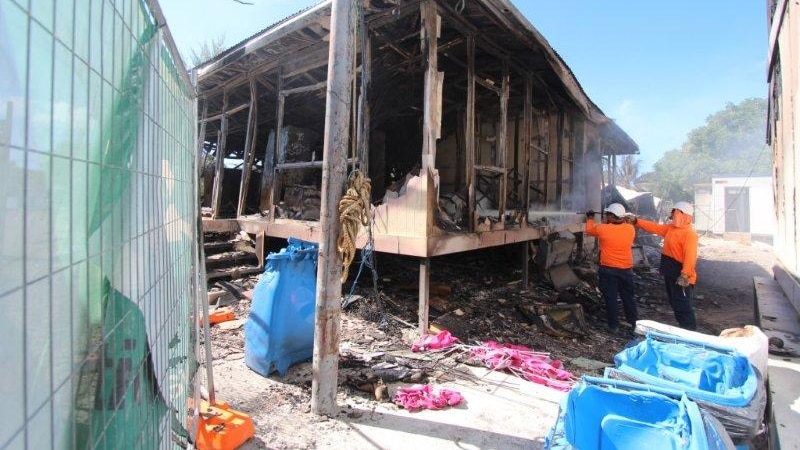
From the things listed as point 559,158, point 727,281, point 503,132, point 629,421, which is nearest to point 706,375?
point 629,421

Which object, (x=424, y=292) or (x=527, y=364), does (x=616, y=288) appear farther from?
(x=424, y=292)

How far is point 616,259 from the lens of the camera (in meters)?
6.64

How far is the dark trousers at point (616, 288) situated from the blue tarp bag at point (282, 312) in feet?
16.4

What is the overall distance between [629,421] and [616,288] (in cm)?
508

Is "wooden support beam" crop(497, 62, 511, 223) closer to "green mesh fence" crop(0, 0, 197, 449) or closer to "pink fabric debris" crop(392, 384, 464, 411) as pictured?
"pink fabric debris" crop(392, 384, 464, 411)

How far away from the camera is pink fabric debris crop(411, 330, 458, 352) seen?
4.98m

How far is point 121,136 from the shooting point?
1324 mm

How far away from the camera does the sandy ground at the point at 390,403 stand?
3047mm

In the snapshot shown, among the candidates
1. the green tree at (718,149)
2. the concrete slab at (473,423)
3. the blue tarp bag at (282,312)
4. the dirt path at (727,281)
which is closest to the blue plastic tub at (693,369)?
the concrete slab at (473,423)

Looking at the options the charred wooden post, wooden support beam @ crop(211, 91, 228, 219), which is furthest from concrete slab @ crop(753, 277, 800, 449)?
wooden support beam @ crop(211, 91, 228, 219)

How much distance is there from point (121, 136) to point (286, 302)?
2.67 m

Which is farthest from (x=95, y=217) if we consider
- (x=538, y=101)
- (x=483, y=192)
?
(x=538, y=101)

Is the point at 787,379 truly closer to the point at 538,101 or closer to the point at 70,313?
the point at 70,313

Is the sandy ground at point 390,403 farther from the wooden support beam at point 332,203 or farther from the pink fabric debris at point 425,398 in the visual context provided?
the wooden support beam at point 332,203
